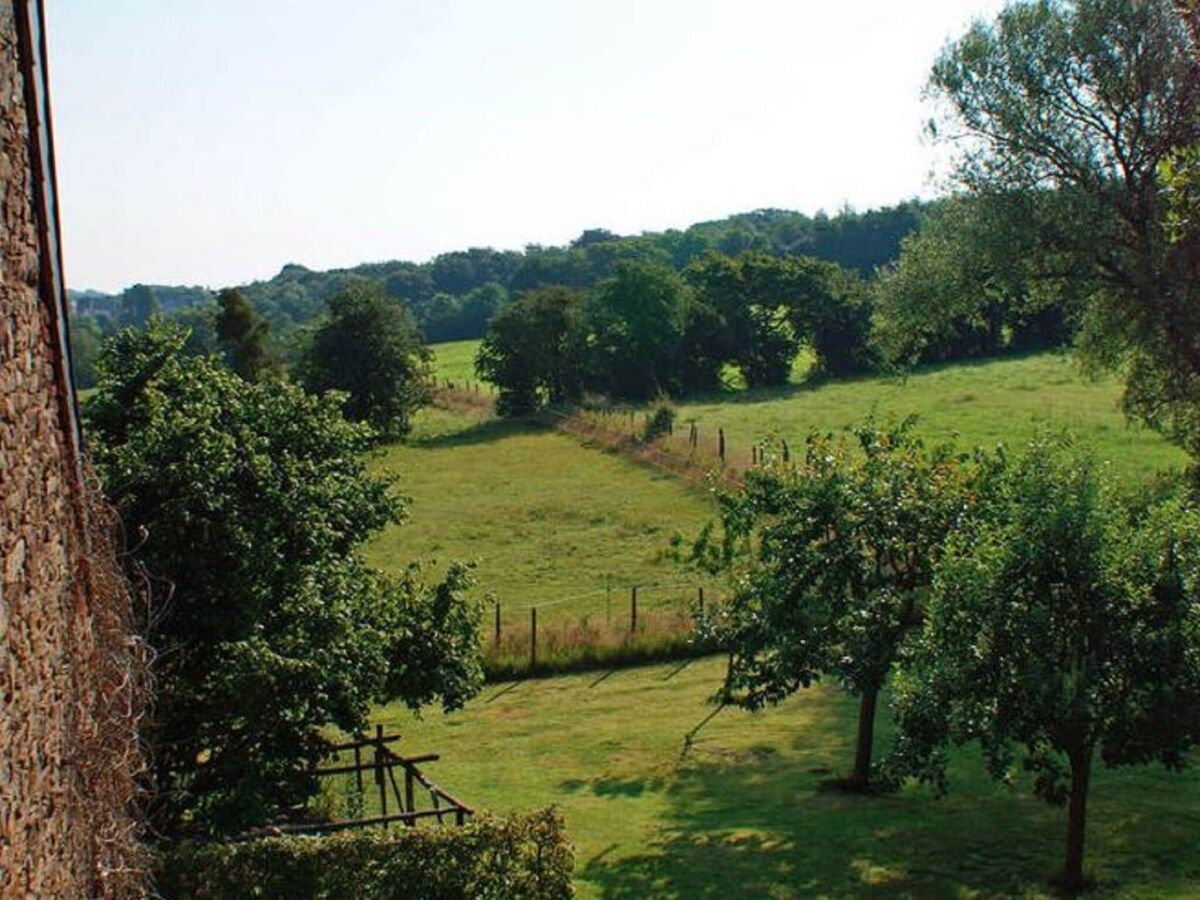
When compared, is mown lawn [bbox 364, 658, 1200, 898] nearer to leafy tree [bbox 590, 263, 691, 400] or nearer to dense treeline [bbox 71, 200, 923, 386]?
leafy tree [bbox 590, 263, 691, 400]

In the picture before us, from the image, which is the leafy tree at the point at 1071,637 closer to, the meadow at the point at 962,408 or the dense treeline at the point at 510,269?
the meadow at the point at 962,408

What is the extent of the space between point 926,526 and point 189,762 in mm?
10680

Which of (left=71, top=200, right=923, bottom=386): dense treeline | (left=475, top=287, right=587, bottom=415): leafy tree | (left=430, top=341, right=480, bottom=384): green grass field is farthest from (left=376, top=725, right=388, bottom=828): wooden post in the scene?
(left=71, top=200, right=923, bottom=386): dense treeline

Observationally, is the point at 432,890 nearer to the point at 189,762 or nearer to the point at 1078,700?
the point at 189,762

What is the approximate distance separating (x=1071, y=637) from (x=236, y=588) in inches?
372

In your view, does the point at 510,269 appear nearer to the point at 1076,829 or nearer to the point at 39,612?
the point at 1076,829

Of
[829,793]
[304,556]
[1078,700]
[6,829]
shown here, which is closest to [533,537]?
[829,793]

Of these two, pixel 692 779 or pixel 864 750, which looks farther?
pixel 692 779

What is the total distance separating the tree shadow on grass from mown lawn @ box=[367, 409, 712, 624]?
0.59 metres

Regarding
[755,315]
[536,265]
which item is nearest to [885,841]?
[755,315]

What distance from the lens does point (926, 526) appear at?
18203 mm

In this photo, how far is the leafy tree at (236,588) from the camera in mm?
13508

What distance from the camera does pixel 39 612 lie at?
7.97 metres

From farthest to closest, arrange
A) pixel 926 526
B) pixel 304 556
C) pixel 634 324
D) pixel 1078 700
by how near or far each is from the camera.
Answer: pixel 634 324 → pixel 926 526 → pixel 304 556 → pixel 1078 700
